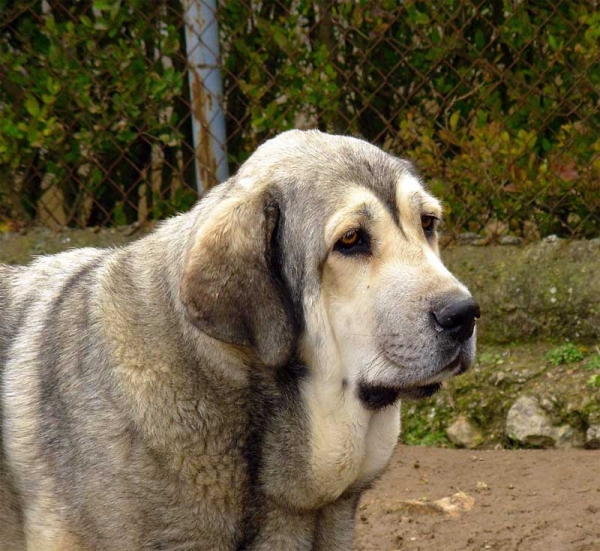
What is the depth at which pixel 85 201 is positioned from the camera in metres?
7.06

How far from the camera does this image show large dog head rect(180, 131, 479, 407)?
11.3 ft

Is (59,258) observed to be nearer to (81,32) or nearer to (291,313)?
(291,313)

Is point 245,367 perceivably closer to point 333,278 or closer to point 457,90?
point 333,278

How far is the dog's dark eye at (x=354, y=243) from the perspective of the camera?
11.7ft

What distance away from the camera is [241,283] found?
3.50m

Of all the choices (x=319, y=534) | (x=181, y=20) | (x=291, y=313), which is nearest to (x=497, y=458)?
(x=319, y=534)

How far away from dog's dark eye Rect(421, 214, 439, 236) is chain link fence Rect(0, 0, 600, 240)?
2.70 m

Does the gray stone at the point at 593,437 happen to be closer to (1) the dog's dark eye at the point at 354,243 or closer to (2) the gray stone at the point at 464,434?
(2) the gray stone at the point at 464,434

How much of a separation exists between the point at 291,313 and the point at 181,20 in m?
3.47

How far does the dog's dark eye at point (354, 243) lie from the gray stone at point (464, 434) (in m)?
2.83

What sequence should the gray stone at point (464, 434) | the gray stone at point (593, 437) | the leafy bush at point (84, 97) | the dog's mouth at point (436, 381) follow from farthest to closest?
the leafy bush at point (84, 97)
the gray stone at point (464, 434)
the gray stone at point (593, 437)
the dog's mouth at point (436, 381)

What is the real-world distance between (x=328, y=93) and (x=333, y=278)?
10.4 feet

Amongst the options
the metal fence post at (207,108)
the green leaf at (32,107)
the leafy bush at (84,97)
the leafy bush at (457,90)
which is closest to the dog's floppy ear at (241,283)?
the metal fence post at (207,108)

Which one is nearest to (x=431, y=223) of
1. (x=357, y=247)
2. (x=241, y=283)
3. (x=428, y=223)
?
(x=428, y=223)
